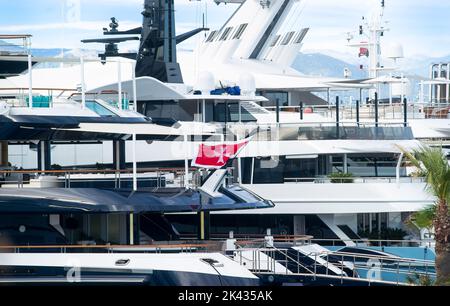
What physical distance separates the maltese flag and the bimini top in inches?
45.2

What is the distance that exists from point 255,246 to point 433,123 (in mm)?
21123

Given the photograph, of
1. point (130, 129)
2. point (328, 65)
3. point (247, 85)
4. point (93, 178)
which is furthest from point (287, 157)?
point (328, 65)

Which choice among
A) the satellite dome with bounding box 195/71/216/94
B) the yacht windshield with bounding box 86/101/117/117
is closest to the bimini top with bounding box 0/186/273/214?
Result: the yacht windshield with bounding box 86/101/117/117

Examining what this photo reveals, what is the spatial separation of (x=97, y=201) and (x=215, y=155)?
11.8ft

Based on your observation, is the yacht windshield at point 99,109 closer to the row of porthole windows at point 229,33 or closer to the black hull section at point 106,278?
the black hull section at point 106,278

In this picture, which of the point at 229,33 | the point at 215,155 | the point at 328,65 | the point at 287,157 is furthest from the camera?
the point at 328,65

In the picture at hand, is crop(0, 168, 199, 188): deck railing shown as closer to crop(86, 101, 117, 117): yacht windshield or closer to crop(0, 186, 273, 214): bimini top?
crop(0, 186, 273, 214): bimini top

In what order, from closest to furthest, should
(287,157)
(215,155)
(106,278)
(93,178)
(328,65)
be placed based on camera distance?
1. (106,278)
2. (215,155)
3. (93,178)
4. (287,157)
5. (328,65)

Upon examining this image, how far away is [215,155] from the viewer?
2772 cm

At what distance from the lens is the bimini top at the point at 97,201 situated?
24797 millimetres

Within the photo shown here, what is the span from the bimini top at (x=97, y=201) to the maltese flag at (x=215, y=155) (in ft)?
3.77

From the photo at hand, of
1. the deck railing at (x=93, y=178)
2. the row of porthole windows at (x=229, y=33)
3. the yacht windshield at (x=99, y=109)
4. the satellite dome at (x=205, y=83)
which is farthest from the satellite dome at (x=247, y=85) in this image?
the yacht windshield at (x=99, y=109)

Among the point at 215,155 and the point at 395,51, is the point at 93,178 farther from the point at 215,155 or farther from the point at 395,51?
the point at 395,51
